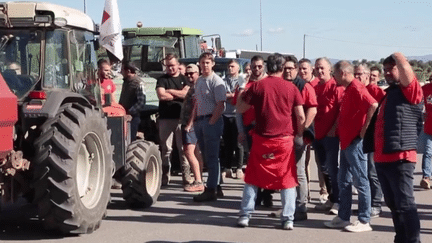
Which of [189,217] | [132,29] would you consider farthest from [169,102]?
[132,29]

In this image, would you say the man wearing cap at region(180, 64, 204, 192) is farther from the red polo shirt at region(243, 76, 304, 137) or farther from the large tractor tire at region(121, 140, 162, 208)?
the red polo shirt at region(243, 76, 304, 137)

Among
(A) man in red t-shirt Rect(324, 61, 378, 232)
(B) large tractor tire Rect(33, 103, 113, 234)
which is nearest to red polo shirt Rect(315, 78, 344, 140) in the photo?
(A) man in red t-shirt Rect(324, 61, 378, 232)

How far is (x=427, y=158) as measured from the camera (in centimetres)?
1321

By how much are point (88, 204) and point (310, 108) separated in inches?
107

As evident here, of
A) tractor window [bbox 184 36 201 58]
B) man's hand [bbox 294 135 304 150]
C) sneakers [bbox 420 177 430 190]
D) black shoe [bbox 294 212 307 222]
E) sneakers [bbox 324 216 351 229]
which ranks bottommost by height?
sneakers [bbox 420 177 430 190]

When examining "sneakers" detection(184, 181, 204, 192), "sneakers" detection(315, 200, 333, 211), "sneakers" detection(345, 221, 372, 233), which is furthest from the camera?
"sneakers" detection(184, 181, 204, 192)

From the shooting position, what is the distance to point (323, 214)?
10359 mm

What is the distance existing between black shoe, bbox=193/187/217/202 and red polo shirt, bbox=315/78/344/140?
1.79 metres

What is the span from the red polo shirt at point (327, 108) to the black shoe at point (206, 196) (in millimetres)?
1786

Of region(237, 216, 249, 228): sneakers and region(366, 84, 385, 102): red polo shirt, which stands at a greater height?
region(366, 84, 385, 102): red polo shirt

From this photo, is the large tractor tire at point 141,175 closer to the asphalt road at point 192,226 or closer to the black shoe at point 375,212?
the asphalt road at point 192,226

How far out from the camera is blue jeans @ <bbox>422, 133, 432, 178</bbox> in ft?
42.9

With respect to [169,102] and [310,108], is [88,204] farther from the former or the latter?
[169,102]

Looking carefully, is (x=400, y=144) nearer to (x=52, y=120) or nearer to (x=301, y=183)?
(x=301, y=183)
